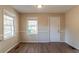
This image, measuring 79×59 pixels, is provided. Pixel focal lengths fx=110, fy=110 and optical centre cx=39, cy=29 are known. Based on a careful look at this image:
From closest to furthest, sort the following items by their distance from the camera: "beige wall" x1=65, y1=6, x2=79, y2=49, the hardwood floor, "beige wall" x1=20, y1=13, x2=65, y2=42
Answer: the hardwood floor < "beige wall" x1=65, y1=6, x2=79, y2=49 < "beige wall" x1=20, y1=13, x2=65, y2=42

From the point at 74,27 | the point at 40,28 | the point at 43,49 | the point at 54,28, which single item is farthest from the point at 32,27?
the point at 74,27

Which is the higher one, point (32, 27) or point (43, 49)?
point (32, 27)

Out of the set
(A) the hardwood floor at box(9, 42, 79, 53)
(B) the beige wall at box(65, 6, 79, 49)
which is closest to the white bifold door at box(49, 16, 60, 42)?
(B) the beige wall at box(65, 6, 79, 49)

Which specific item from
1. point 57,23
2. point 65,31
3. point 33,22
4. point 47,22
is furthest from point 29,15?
point 65,31

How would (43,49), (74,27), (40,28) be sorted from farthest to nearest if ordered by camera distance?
(40,28)
(74,27)
(43,49)

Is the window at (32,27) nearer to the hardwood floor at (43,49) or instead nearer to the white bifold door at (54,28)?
the white bifold door at (54,28)

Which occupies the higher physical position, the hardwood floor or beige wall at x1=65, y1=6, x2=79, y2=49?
beige wall at x1=65, y1=6, x2=79, y2=49

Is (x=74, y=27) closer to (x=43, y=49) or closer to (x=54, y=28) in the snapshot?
(x=43, y=49)

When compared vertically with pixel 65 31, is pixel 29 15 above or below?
above

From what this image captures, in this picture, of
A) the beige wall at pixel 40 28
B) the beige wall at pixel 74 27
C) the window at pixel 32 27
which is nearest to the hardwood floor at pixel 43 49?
the beige wall at pixel 74 27

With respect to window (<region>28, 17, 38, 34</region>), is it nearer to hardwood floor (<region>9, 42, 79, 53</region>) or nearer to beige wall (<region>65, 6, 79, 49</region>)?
hardwood floor (<region>9, 42, 79, 53</region>)
